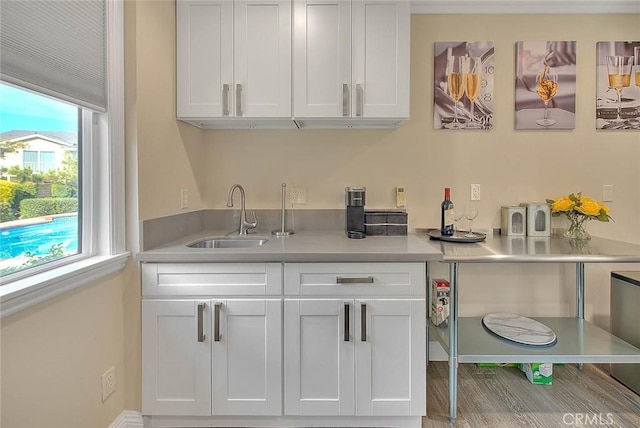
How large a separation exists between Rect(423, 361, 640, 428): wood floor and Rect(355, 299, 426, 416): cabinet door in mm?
247

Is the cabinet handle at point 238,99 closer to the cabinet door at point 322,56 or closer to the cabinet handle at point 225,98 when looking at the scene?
the cabinet handle at point 225,98

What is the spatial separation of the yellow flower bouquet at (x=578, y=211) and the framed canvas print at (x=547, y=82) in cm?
52

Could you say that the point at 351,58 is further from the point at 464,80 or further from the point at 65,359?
the point at 65,359

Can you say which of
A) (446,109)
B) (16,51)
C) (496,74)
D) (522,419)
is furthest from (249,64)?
(522,419)

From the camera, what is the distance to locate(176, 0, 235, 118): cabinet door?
81.4 inches

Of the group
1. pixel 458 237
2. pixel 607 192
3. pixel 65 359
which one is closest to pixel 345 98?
pixel 458 237

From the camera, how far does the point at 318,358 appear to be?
1772 mm

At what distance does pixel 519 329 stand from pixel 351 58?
1807mm

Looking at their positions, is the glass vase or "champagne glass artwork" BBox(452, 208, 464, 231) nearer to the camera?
the glass vase

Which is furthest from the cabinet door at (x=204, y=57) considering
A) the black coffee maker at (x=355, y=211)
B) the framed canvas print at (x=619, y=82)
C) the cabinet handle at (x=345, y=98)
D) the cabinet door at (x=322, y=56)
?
the framed canvas print at (x=619, y=82)

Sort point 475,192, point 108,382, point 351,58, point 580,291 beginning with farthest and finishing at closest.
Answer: point 475,192, point 580,291, point 351,58, point 108,382

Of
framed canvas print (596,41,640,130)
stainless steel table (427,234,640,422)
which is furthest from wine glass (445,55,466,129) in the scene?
stainless steel table (427,234,640,422)

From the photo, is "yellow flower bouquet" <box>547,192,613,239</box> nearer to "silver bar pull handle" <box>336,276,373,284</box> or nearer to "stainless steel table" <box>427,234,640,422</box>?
"stainless steel table" <box>427,234,640,422</box>

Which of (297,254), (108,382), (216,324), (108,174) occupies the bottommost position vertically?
(108,382)
